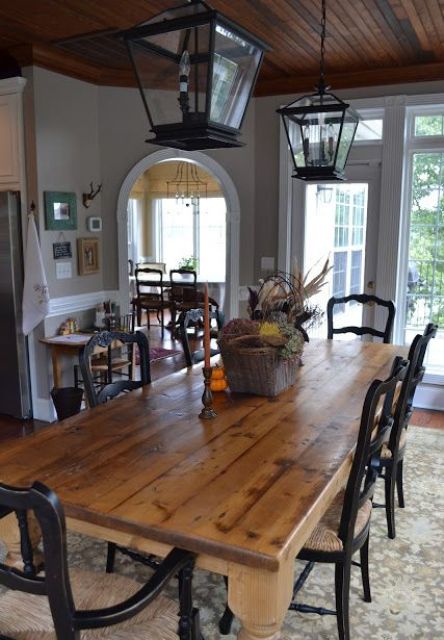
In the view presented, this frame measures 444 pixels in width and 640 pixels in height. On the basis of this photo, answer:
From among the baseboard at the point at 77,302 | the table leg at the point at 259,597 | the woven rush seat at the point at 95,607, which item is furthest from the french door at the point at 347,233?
the table leg at the point at 259,597

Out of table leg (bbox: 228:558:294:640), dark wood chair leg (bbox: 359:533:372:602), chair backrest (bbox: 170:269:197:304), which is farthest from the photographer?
chair backrest (bbox: 170:269:197:304)

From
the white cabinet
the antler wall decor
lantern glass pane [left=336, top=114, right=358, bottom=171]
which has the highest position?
the white cabinet

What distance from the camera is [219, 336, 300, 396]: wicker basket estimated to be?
2.51 metres

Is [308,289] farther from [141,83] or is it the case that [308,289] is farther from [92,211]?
[92,211]

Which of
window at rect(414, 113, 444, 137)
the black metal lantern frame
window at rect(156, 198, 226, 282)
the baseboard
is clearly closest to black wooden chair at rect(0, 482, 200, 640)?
the black metal lantern frame

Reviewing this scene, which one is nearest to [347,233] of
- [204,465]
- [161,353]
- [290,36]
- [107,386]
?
[290,36]

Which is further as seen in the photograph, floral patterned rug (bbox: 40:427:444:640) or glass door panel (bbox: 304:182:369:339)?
glass door panel (bbox: 304:182:369:339)

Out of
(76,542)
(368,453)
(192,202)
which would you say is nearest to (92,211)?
→ (76,542)

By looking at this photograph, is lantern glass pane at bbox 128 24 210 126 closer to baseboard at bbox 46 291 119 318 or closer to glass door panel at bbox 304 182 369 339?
baseboard at bbox 46 291 119 318

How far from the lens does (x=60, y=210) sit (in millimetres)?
4816

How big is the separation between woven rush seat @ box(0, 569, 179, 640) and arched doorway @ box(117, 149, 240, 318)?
154 inches

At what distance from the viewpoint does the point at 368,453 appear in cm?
195

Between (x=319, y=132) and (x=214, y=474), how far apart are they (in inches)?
68.3

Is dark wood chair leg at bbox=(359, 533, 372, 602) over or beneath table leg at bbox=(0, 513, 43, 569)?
beneath
